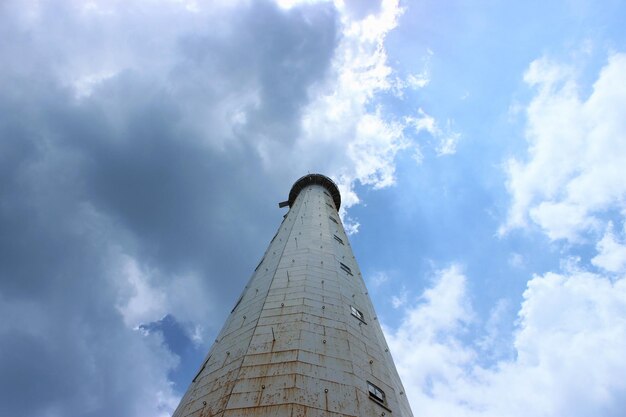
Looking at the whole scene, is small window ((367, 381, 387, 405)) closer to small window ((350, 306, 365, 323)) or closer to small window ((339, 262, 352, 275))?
small window ((350, 306, 365, 323))

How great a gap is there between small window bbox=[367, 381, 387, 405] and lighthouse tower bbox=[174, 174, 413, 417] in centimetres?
4

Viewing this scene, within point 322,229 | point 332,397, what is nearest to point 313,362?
point 332,397

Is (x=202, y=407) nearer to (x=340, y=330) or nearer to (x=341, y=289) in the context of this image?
(x=340, y=330)

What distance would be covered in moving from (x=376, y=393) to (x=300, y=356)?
2487mm

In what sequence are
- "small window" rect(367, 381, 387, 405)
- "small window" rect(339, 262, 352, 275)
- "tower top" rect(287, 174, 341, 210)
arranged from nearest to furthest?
1. "small window" rect(367, 381, 387, 405)
2. "small window" rect(339, 262, 352, 275)
3. "tower top" rect(287, 174, 341, 210)

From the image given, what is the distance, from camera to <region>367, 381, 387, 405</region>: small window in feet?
36.6

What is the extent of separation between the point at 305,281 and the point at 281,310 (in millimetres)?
2580

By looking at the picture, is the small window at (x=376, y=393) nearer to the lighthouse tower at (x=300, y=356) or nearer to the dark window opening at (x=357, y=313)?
the lighthouse tower at (x=300, y=356)

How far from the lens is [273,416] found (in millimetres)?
9125

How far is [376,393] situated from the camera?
11.5 metres

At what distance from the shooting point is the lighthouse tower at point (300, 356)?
9891 mm

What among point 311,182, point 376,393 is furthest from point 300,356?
point 311,182

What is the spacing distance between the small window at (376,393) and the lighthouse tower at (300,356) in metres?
0.04

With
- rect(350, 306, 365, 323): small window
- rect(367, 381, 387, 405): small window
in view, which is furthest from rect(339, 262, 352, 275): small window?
rect(367, 381, 387, 405): small window
